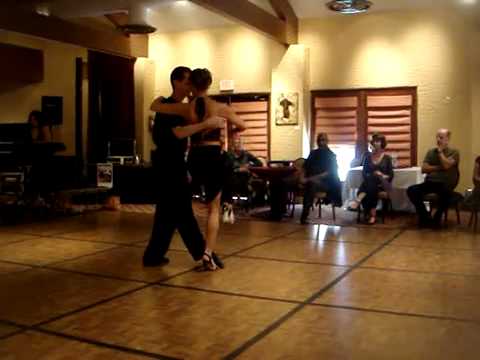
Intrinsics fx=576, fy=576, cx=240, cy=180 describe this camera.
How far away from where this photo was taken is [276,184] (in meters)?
7.70

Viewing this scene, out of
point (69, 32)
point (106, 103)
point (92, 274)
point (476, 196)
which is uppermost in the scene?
point (69, 32)

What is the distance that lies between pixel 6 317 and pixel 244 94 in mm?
7676

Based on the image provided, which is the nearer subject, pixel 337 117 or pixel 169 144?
pixel 169 144

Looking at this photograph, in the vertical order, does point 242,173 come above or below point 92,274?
above

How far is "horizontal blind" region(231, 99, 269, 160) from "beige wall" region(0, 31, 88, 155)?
11.9 ft

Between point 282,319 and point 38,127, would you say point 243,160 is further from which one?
point 282,319

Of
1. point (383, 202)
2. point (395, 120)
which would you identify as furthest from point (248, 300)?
point (395, 120)

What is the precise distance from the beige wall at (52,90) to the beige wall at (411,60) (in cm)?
487

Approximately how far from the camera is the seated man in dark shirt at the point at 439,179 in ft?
22.4

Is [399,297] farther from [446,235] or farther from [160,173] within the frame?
[446,235]

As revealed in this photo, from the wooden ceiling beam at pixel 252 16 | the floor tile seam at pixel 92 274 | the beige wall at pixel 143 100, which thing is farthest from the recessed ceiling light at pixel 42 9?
the floor tile seam at pixel 92 274

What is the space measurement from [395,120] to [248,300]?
659cm

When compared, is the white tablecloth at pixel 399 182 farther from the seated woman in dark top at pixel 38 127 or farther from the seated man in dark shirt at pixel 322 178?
the seated woman in dark top at pixel 38 127

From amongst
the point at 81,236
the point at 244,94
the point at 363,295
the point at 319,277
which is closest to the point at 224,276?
the point at 319,277
